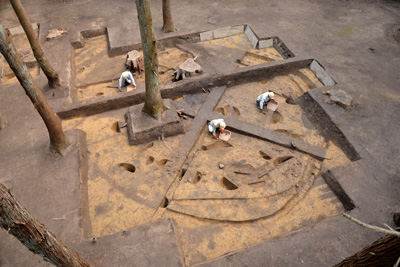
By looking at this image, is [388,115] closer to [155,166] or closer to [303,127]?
[303,127]

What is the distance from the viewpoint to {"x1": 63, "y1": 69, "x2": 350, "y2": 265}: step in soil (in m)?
5.23

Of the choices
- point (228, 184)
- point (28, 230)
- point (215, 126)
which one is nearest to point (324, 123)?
point (215, 126)

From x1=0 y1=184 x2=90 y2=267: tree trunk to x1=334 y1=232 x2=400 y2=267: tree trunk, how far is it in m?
3.21

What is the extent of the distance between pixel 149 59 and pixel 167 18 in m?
4.57

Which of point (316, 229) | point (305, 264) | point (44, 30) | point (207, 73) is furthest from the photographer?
point (44, 30)

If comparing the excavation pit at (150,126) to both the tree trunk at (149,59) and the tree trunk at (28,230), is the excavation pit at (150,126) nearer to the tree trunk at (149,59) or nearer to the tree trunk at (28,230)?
the tree trunk at (149,59)

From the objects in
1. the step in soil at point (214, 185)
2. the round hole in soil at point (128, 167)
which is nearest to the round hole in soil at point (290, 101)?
the step in soil at point (214, 185)

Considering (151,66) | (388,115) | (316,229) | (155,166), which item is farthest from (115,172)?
(388,115)

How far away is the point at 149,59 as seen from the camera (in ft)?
19.0

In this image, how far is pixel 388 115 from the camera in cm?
677

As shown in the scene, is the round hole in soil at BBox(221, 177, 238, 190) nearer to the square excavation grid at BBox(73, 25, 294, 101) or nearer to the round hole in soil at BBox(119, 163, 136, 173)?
the round hole in soil at BBox(119, 163, 136, 173)

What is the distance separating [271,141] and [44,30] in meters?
9.29

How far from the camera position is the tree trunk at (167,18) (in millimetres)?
9422

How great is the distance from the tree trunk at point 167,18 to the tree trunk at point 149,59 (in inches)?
168
